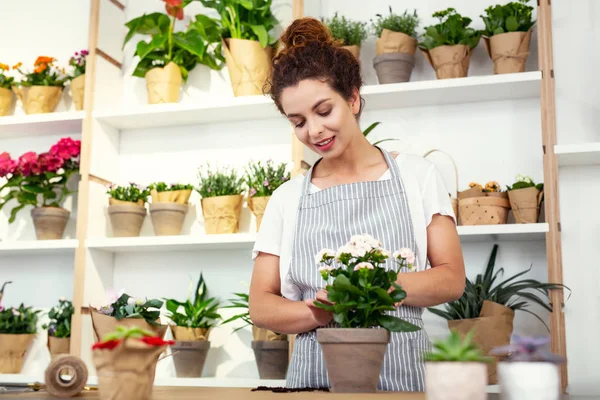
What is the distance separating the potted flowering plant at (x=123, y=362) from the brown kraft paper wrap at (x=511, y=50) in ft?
7.71

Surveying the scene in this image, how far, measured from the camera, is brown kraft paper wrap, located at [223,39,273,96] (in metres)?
3.30

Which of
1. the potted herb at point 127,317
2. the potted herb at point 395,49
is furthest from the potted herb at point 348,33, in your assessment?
the potted herb at point 127,317

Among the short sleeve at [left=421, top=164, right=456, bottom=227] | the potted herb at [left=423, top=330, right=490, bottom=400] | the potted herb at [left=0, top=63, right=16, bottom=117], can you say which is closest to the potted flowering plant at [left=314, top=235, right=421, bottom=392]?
the potted herb at [left=423, top=330, right=490, bottom=400]

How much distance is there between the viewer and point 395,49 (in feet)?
10.4

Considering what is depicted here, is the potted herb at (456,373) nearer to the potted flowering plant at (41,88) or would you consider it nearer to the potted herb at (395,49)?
the potted herb at (395,49)

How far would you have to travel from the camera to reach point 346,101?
192 cm

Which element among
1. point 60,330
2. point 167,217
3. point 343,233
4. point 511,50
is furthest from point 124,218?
point 511,50

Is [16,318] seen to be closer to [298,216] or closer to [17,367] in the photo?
[17,367]

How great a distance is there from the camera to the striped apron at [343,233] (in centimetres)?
183

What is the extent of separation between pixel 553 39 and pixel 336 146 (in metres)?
1.67

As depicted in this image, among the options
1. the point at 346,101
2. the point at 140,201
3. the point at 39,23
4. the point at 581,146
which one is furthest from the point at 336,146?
the point at 39,23

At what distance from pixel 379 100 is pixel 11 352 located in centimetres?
202

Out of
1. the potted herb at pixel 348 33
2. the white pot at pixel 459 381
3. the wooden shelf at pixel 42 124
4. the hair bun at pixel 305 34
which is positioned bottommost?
the white pot at pixel 459 381

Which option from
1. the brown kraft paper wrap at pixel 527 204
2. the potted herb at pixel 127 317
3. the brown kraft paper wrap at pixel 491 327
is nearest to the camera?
the potted herb at pixel 127 317
